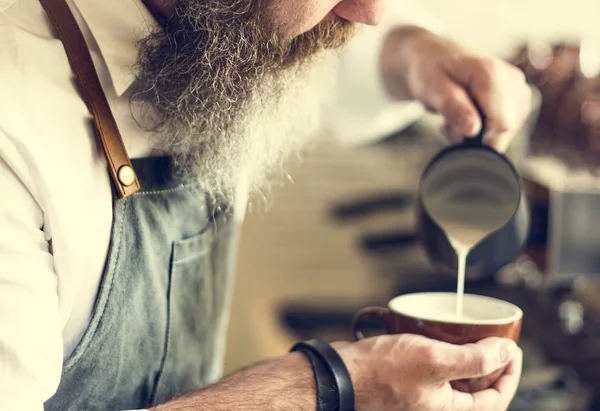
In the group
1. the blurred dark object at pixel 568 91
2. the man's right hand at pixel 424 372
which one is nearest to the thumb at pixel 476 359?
the man's right hand at pixel 424 372

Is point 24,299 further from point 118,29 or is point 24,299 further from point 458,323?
point 458,323

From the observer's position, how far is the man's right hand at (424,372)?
0.86 m

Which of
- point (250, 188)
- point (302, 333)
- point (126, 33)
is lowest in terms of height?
point (302, 333)

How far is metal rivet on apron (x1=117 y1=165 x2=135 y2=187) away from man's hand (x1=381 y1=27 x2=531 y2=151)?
531 millimetres

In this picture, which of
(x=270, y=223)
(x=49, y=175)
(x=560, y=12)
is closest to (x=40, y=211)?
(x=49, y=175)

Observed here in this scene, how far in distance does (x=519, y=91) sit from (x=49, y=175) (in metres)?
0.78

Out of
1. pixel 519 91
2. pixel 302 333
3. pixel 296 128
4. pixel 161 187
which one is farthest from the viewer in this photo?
pixel 302 333

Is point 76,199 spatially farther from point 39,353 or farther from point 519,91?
point 519,91

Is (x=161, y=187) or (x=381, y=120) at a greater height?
→ (x=381, y=120)

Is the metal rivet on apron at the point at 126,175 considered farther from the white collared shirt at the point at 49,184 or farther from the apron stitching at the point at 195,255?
the apron stitching at the point at 195,255

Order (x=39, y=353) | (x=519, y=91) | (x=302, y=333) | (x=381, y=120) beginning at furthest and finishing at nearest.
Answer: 1. (x=302, y=333)
2. (x=381, y=120)
3. (x=519, y=91)
4. (x=39, y=353)

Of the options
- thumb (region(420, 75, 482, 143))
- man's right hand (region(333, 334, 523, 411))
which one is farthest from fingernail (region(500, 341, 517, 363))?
thumb (region(420, 75, 482, 143))

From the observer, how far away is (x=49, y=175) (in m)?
0.79

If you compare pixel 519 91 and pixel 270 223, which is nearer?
pixel 519 91
